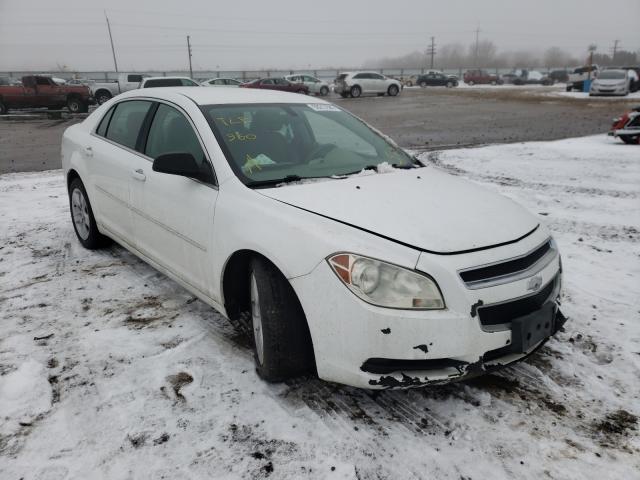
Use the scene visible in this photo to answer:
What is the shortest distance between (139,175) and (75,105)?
70.3 ft

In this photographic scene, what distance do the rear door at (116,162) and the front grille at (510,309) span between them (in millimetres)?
2725

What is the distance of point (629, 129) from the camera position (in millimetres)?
10266

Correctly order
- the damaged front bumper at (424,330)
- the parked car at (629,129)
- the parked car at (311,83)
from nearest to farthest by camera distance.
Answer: the damaged front bumper at (424,330) < the parked car at (629,129) < the parked car at (311,83)

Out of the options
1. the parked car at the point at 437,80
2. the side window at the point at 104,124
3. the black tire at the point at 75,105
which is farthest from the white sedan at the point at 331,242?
the parked car at the point at 437,80

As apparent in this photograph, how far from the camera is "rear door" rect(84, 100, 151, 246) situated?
379 cm

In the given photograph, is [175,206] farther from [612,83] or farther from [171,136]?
[612,83]

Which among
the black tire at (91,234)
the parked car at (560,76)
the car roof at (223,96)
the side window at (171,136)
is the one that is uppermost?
the parked car at (560,76)

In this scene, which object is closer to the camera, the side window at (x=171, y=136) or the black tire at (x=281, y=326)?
the black tire at (x=281, y=326)

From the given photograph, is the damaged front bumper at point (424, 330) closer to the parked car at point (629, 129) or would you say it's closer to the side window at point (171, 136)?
the side window at point (171, 136)

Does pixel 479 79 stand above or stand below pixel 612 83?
above

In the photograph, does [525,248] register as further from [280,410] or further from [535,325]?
[280,410]

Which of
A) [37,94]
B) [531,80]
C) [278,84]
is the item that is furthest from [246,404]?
[531,80]

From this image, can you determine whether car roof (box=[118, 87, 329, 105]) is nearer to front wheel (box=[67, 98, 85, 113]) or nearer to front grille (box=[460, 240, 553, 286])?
front grille (box=[460, 240, 553, 286])

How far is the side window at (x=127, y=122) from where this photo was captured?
3.82 metres
